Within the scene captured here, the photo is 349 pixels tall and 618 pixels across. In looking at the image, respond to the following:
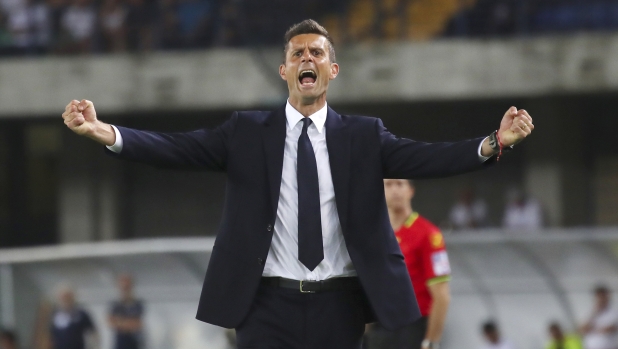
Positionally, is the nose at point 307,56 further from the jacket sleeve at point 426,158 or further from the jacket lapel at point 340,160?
the jacket sleeve at point 426,158

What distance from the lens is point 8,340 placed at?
9.80m

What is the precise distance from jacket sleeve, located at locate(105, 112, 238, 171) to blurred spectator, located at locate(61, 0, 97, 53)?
53.3 ft

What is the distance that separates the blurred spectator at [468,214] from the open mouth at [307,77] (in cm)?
1519

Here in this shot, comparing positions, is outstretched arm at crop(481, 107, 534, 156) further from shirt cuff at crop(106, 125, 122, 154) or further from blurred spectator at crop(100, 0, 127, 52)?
blurred spectator at crop(100, 0, 127, 52)

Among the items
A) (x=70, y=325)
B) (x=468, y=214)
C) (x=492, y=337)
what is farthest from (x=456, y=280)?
(x=468, y=214)

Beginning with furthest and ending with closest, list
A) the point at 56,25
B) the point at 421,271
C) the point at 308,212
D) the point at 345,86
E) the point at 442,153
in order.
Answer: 1. the point at 56,25
2. the point at 345,86
3. the point at 421,271
4. the point at 308,212
5. the point at 442,153

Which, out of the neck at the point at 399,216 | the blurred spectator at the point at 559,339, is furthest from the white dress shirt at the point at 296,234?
the blurred spectator at the point at 559,339

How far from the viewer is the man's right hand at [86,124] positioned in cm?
392

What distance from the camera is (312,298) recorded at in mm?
4156

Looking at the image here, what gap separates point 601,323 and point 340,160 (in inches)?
262

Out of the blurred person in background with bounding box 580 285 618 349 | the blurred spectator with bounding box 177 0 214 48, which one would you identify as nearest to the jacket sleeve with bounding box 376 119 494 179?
the blurred person in background with bounding box 580 285 618 349

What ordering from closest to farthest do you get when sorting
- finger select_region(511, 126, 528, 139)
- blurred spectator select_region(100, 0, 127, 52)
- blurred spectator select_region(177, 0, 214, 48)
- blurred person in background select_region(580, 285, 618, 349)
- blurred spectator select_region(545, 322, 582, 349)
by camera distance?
finger select_region(511, 126, 528, 139) < blurred person in background select_region(580, 285, 618, 349) < blurred spectator select_region(545, 322, 582, 349) < blurred spectator select_region(177, 0, 214, 48) < blurred spectator select_region(100, 0, 127, 52)

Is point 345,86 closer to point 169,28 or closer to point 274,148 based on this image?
point 169,28

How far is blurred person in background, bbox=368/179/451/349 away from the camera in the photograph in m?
6.48
